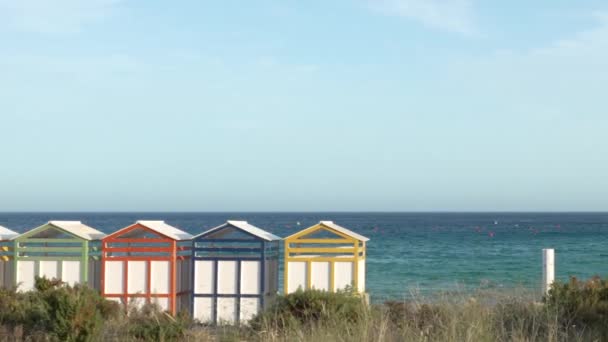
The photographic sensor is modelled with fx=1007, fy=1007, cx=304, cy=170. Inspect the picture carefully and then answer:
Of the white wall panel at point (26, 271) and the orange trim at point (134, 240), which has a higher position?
the orange trim at point (134, 240)

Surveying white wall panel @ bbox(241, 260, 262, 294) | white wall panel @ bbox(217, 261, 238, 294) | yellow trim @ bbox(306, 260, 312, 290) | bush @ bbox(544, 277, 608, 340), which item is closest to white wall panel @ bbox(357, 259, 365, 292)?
yellow trim @ bbox(306, 260, 312, 290)

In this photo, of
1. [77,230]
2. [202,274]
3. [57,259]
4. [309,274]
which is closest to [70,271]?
[57,259]

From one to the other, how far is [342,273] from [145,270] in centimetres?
270

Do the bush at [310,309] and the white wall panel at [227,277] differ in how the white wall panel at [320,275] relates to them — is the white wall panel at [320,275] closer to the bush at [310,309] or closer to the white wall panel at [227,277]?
the white wall panel at [227,277]

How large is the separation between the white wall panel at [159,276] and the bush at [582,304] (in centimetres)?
526

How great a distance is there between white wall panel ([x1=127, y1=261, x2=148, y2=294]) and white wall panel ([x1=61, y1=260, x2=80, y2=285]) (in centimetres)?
73

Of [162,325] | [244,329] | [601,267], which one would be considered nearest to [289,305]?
[244,329]

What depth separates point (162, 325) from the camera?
403 inches

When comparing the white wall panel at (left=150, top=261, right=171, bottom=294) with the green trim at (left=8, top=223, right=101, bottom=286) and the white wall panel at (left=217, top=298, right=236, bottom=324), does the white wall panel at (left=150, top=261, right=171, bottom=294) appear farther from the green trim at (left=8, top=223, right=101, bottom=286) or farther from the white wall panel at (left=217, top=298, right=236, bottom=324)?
the green trim at (left=8, top=223, right=101, bottom=286)

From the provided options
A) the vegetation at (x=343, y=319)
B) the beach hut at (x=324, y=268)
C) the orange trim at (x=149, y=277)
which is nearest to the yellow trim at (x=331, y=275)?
the beach hut at (x=324, y=268)

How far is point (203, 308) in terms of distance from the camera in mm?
13742

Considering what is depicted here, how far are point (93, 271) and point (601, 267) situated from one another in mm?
30890

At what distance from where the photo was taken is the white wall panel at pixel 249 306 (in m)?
13.5

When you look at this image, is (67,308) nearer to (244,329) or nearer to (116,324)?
(116,324)
